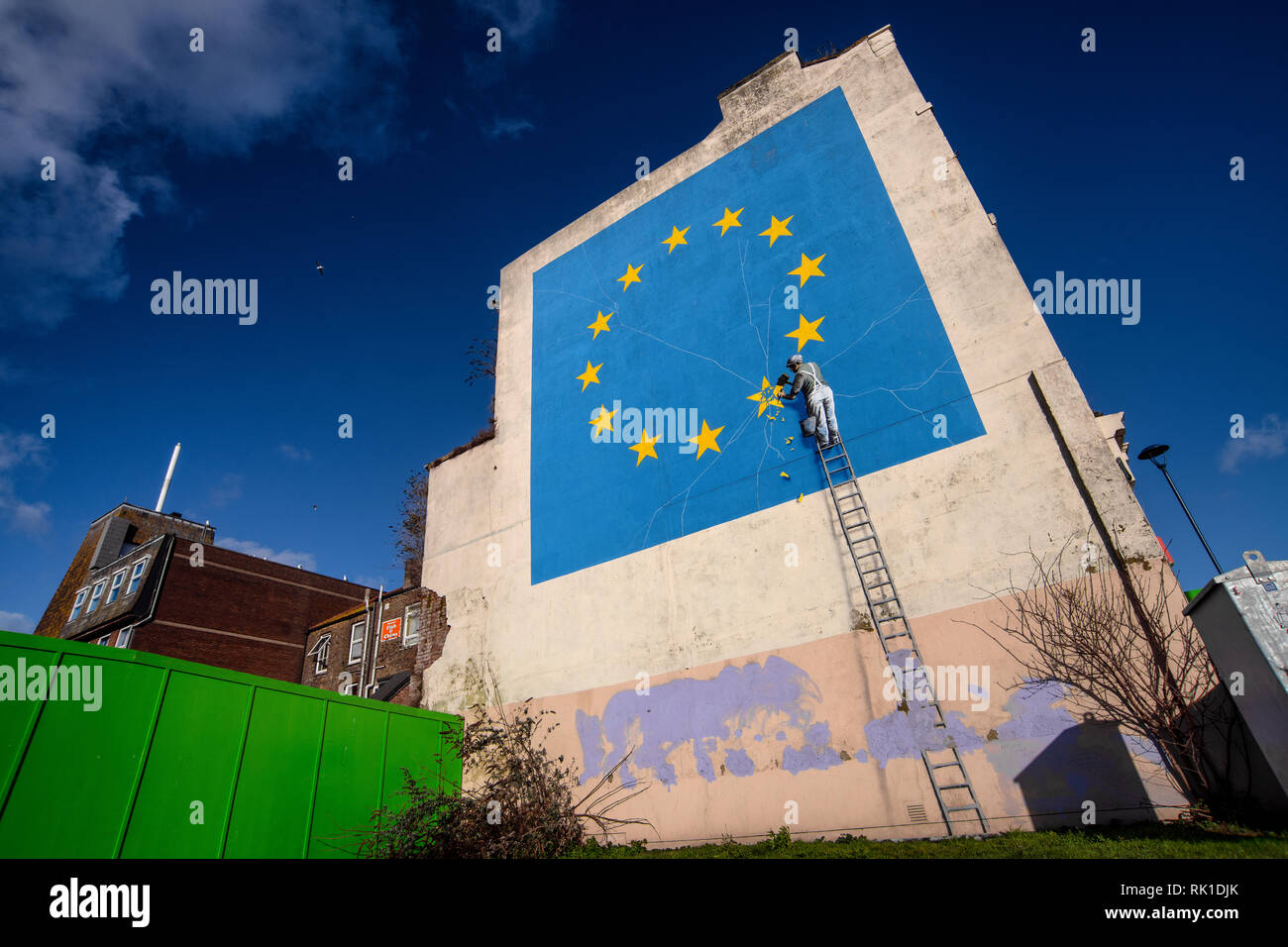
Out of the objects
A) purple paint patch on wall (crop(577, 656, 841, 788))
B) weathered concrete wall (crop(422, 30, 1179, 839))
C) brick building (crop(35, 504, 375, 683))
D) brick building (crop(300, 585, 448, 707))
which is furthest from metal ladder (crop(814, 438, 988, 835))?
brick building (crop(35, 504, 375, 683))

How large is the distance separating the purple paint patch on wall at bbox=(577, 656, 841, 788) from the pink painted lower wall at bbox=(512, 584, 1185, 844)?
20 millimetres

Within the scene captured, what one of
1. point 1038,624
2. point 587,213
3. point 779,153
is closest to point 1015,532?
point 1038,624

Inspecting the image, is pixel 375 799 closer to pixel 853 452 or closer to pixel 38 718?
pixel 38 718

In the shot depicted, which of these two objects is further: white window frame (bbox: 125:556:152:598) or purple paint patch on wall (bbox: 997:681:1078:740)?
white window frame (bbox: 125:556:152:598)

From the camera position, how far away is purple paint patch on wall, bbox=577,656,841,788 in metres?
8.95

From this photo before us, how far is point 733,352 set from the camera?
38.7 ft

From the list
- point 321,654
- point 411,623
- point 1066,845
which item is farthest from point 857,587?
point 321,654

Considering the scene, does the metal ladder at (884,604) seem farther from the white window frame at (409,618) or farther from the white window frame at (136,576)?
the white window frame at (136,576)

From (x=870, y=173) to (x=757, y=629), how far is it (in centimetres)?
846

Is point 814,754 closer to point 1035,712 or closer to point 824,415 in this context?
point 1035,712

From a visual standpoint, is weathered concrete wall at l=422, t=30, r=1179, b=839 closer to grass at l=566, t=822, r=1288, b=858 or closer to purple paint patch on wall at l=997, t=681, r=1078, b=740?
purple paint patch on wall at l=997, t=681, r=1078, b=740

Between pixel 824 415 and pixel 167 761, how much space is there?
9832 mm

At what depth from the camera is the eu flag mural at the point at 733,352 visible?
10.0m

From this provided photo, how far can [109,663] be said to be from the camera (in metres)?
6.62
